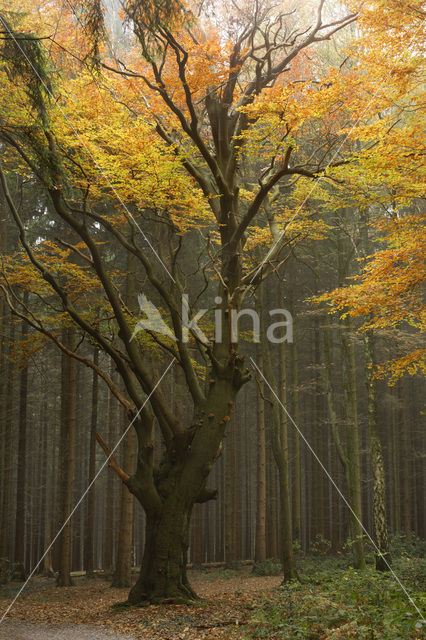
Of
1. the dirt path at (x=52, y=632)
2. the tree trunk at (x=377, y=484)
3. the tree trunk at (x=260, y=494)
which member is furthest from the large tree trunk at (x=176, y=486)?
the tree trunk at (x=260, y=494)

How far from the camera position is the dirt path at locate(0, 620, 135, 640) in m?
5.92

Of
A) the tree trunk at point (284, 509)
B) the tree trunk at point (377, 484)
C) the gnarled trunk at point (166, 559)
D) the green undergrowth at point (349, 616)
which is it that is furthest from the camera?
the tree trunk at point (284, 509)

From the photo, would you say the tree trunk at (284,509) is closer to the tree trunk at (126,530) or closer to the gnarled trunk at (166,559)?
the tree trunk at (126,530)

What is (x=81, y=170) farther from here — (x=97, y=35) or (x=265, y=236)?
(x=265, y=236)

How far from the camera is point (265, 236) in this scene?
13078 mm

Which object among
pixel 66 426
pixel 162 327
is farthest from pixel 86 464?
pixel 162 327

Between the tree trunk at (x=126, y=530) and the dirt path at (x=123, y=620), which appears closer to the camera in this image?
the dirt path at (x=123, y=620)

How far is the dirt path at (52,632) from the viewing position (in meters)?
5.92

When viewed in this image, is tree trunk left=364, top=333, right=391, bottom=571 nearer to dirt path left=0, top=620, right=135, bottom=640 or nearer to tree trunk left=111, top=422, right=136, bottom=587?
tree trunk left=111, top=422, right=136, bottom=587

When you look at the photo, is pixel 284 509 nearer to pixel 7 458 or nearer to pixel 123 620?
pixel 123 620

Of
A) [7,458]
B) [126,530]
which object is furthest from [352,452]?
[7,458]

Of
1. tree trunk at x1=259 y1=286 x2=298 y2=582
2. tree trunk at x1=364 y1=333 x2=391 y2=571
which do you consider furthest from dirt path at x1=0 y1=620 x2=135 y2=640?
tree trunk at x1=364 y1=333 x2=391 y2=571

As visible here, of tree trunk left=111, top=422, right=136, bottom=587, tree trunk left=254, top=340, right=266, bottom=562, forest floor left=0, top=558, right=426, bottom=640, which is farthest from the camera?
tree trunk left=254, top=340, right=266, bottom=562

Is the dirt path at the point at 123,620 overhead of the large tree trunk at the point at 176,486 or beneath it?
beneath
